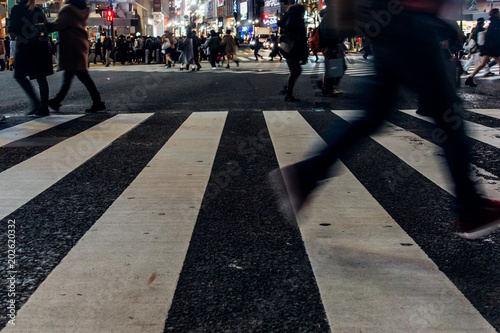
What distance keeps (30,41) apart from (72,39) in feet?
2.30

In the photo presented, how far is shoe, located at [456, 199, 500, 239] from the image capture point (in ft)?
8.68

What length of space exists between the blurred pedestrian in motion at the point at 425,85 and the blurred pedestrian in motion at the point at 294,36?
6690 millimetres

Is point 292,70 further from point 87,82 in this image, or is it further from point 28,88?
point 28,88

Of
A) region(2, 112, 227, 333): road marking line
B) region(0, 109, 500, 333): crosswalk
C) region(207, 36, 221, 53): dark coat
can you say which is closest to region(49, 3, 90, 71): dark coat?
region(0, 109, 500, 333): crosswalk

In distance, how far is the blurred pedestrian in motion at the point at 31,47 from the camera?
750cm

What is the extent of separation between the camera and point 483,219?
105 inches

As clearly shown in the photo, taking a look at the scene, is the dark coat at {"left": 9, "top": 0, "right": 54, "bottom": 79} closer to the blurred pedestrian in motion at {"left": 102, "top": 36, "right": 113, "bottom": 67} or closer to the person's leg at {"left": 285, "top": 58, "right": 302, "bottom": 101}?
the person's leg at {"left": 285, "top": 58, "right": 302, "bottom": 101}

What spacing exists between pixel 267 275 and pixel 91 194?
5.65 ft

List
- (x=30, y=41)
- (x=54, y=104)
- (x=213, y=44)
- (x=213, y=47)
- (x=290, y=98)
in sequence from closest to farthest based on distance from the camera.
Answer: (x=30, y=41) → (x=54, y=104) → (x=290, y=98) → (x=213, y=44) → (x=213, y=47)

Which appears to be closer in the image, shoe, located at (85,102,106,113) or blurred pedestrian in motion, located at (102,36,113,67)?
shoe, located at (85,102,106,113)

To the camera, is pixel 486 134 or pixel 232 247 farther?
pixel 486 134

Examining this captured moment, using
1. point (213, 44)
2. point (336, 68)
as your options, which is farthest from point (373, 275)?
point (213, 44)

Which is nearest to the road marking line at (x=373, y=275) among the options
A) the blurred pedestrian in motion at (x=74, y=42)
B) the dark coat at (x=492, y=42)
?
the blurred pedestrian in motion at (x=74, y=42)

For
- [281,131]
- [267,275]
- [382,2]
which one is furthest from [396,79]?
[281,131]
